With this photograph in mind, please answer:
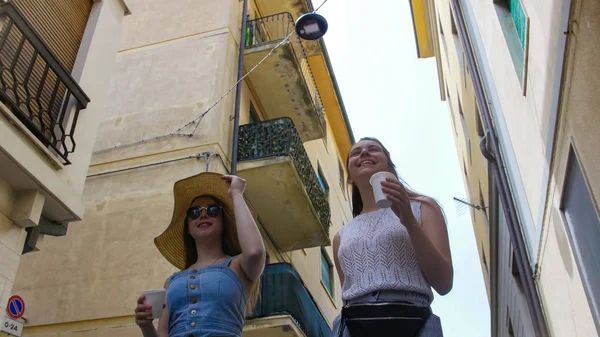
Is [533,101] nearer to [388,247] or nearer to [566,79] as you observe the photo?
[566,79]

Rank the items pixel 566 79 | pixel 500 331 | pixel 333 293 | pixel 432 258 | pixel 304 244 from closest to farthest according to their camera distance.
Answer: pixel 432 258, pixel 566 79, pixel 304 244, pixel 500 331, pixel 333 293

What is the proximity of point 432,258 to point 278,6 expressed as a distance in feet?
42.2

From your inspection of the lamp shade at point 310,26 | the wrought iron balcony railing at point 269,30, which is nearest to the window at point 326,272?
the wrought iron balcony railing at point 269,30

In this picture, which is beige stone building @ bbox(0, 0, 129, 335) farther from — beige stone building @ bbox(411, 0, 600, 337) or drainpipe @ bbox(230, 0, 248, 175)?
beige stone building @ bbox(411, 0, 600, 337)

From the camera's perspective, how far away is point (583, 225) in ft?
15.1

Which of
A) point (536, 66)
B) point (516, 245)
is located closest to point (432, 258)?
point (536, 66)

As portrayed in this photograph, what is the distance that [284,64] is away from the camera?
39.5ft

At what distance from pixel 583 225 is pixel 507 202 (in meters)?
4.11

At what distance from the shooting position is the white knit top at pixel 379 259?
249 centimetres

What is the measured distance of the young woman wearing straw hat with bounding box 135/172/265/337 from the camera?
2812 millimetres

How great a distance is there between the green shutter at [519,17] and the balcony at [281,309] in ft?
16.9

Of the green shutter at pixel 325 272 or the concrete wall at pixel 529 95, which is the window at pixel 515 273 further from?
the green shutter at pixel 325 272

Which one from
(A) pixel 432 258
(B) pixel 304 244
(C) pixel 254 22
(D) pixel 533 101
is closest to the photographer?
(A) pixel 432 258

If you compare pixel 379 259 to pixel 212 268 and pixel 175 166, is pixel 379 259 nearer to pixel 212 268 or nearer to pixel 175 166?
pixel 212 268
